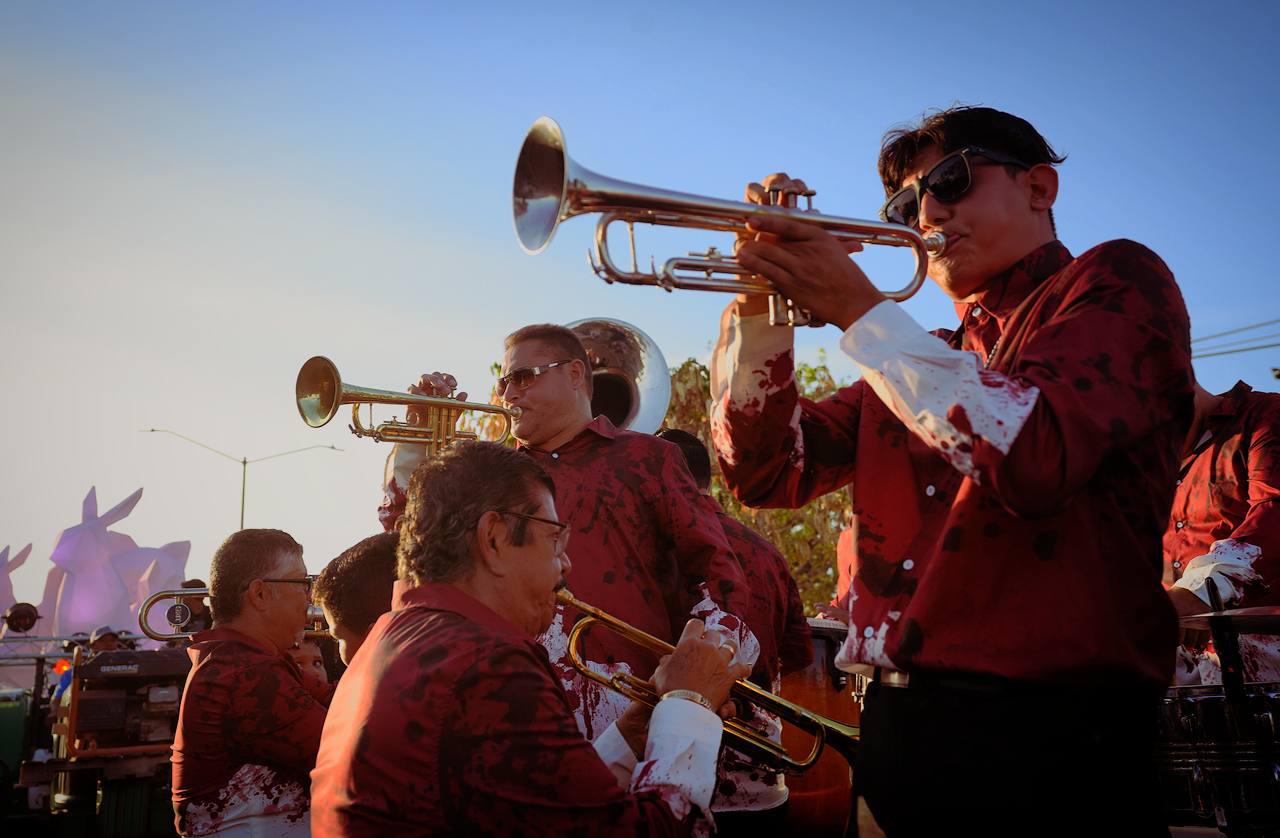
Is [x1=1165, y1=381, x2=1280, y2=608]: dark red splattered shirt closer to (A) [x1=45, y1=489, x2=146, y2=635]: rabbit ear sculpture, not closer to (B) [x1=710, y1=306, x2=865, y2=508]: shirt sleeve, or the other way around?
→ (B) [x1=710, y1=306, x2=865, y2=508]: shirt sleeve

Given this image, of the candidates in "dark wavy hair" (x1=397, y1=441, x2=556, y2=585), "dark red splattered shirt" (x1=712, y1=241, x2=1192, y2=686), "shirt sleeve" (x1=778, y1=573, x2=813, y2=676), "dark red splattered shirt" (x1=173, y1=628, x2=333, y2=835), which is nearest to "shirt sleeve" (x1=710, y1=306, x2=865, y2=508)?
"dark red splattered shirt" (x1=712, y1=241, x2=1192, y2=686)

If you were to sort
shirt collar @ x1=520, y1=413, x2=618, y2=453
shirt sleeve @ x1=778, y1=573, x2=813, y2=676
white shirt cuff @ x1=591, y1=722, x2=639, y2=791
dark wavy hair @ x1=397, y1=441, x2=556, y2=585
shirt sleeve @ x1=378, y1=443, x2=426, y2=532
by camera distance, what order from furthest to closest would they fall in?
1. shirt sleeve @ x1=778, y1=573, x2=813, y2=676
2. shirt sleeve @ x1=378, y1=443, x2=426, y2=532
3. shirt collar @ x1=520, y1=413, x2=618, y2=453
4. white shirt cuff @ x1=591, y1=722, x2=639, y2=791
5. dark wavy hair @ x1=397, y1=441, x2=556, y2=585

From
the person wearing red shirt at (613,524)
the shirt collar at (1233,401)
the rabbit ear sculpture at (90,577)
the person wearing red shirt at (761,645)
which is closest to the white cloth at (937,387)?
the person wearing red shirt at (613,524)

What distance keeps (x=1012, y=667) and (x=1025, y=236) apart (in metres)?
1.05

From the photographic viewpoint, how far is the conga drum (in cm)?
534

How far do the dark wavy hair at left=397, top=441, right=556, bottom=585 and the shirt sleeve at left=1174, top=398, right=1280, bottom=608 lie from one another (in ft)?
9.38

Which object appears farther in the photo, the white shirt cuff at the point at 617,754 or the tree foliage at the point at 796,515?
the tree foliage at the point at 796,515

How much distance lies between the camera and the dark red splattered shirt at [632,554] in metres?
3.52

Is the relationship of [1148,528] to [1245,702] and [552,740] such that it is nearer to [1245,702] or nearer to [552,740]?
[552,740]

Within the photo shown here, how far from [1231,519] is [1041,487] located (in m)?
3.52

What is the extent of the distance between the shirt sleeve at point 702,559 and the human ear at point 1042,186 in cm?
175

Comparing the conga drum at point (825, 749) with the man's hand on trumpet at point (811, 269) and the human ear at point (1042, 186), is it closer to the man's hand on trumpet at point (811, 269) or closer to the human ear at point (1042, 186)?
the human ear at point (1042, 186)

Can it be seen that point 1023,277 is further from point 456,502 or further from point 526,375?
point 526,375

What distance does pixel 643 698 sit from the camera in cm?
278
